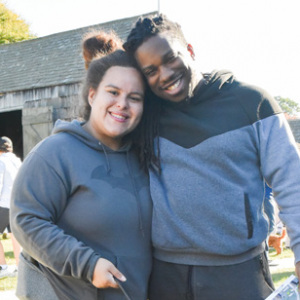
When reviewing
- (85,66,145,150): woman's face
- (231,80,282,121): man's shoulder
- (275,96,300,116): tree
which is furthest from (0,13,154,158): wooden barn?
(275,96,300,116): tree

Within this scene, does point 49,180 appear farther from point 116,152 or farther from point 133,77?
point 133,77

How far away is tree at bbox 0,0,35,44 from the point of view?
123 feet

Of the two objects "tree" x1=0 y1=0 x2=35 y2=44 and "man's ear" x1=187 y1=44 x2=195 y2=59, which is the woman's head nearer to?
"man's ear" x1=187 y1=44 x2=195 y2=59

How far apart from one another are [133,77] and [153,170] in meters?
0.47

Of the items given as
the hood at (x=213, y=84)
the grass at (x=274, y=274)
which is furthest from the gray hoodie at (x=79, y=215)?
the grass at (x=274, y=274)

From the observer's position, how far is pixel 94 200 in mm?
2139

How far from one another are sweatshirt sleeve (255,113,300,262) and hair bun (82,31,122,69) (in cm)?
93

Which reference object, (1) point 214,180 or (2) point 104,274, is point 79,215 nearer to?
(2) point 104,274

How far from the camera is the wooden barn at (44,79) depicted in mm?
11672

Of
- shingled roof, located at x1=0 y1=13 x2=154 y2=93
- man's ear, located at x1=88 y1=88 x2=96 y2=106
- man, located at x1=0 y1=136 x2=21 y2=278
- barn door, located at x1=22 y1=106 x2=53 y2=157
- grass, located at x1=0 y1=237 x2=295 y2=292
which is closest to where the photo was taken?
man's ear, located at x1=88 y1=88 x2=96 y2=106

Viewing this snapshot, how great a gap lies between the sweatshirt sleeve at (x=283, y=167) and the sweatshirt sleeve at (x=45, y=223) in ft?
2.84

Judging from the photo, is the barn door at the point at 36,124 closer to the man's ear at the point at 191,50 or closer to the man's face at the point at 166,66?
the man's ear at the point at 191,50

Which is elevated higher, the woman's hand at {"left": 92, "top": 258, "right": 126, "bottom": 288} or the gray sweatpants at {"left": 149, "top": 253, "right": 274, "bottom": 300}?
the woman's hand at {"left": 92, "top": 258, "right": 126, "bottom": 288}

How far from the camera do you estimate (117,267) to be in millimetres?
2154
